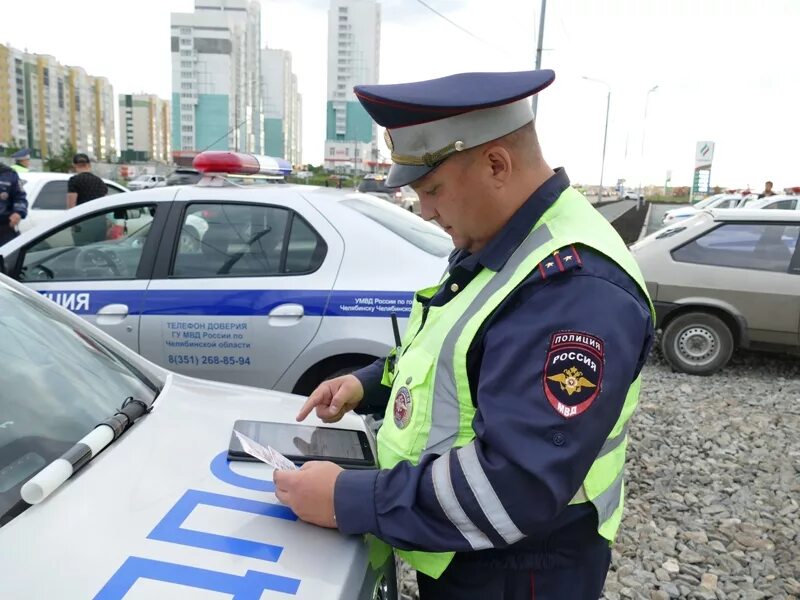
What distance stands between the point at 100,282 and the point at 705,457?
359 centimetres

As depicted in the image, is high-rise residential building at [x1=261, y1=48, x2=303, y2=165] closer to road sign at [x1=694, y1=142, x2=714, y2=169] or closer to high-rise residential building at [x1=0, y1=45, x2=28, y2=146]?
high-rise residential building at [x1=0, y1=45, x2=28, y2=146]

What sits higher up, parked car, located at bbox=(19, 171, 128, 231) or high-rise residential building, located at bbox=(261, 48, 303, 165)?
high-rise residential building, located at bbox=(261, 48, 303, 165)

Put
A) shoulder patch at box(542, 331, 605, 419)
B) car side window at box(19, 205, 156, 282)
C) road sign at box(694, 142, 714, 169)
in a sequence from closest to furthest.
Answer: shoulder patch at box(542, 331, 605, 419) < car side window at box(19, 205, 156, 282) < road sign at box(694, 142, 714, 169)

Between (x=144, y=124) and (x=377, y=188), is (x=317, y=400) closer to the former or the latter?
(x=377, y=188)

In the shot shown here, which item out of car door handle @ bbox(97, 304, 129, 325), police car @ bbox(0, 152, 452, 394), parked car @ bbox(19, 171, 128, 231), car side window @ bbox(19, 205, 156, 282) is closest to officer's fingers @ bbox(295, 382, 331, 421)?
police car @ bbox(0, 152, 452, 394)

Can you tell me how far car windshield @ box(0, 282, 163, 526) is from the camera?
4.81 ft

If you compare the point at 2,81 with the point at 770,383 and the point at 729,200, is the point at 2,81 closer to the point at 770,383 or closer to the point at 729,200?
the point at 729,200

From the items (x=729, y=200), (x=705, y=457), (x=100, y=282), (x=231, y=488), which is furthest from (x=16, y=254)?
(x=729, y=200)

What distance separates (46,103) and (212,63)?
67.8 ft

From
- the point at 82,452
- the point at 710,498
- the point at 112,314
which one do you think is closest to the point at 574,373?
the point at 82,452

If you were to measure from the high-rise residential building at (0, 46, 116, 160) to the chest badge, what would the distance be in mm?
82633

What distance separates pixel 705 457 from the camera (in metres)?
4.11

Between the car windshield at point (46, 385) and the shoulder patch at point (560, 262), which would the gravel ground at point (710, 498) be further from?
the shoulder patch at point (560, 262)

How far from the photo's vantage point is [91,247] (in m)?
3.95
